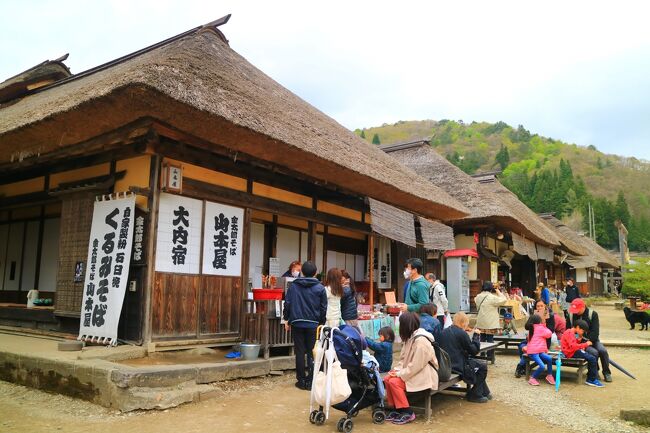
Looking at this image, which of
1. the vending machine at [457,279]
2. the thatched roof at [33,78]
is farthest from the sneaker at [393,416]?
the thatched roof at [33,78]

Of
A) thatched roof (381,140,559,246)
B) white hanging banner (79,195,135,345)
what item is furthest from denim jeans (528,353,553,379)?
thatched roof (381,140,559,246)

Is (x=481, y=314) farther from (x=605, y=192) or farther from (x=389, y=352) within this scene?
(x=605, y=192)

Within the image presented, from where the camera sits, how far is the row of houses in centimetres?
618

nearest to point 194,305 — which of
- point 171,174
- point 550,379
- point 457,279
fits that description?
point 171,174

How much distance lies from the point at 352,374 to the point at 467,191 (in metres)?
11.6

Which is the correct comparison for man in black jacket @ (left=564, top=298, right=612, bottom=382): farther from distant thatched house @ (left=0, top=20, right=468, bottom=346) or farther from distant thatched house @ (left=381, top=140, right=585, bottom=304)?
distant thatched house @ (left=381, top=140, right=585, bottom=304)

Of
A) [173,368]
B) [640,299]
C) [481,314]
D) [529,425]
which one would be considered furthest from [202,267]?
[640,299]

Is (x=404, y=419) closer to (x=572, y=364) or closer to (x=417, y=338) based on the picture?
(x=417, y=338)

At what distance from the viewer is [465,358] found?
541 centimetres

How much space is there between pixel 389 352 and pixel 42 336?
17.3 ft

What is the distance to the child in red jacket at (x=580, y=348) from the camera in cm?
656

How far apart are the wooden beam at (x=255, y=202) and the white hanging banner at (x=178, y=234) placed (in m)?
0.17

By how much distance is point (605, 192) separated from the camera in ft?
244

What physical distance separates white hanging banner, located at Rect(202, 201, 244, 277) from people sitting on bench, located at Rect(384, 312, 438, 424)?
3388 millimetres
